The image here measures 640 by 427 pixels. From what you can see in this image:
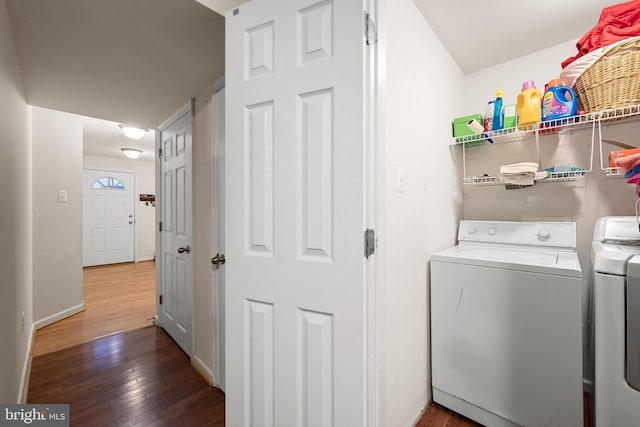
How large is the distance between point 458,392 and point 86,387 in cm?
239

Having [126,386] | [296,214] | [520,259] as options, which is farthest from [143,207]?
[520,259]

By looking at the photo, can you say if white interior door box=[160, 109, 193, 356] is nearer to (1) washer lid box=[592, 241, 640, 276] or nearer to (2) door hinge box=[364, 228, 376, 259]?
(2) door hinge box=[364, 228, 376, 259]

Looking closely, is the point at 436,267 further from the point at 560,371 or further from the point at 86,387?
the point at 86,387

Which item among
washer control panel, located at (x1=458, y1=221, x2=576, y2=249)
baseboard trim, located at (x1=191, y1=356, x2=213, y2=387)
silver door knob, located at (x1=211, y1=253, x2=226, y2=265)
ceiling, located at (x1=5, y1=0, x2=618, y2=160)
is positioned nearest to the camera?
ceiling, located at (x1=5, y1=0, x2=618, y2=160)

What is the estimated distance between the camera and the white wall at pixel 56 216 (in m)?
3.00

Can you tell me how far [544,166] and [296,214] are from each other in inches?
73.8

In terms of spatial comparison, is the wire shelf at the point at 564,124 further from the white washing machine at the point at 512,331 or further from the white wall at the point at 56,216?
the white wall at the point at 56,216

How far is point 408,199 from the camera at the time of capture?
1426 millimetres

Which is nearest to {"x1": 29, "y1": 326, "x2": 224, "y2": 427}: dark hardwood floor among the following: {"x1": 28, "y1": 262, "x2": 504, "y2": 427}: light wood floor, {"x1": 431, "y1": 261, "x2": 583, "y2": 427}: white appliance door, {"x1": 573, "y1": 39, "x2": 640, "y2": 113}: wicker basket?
{"x1": 28, "y1": 262, "x2": 504, "y2": 427}: light wood floor

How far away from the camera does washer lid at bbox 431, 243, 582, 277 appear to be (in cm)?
128

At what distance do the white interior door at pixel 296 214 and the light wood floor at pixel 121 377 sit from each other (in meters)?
0.79

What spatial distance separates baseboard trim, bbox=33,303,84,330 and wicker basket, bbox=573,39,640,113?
15.7ft

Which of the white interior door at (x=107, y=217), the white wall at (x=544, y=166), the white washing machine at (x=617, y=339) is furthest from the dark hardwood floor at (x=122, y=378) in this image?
the white interior door at (x=107, y=217)

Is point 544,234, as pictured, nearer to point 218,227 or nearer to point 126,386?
point 218,227
